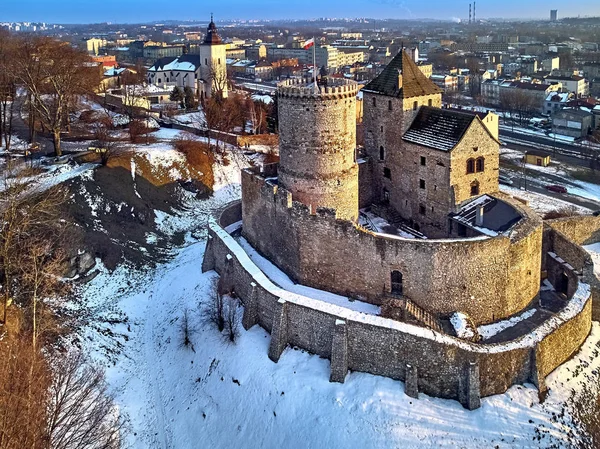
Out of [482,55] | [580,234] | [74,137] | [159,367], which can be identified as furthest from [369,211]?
[482,55]

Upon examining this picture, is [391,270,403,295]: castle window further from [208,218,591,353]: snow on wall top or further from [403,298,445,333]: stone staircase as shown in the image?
[208,218,591,353]: snow on wall top

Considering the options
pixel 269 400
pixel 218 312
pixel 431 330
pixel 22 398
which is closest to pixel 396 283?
pixel 431 330

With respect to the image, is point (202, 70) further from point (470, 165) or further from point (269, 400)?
point (269, 400)

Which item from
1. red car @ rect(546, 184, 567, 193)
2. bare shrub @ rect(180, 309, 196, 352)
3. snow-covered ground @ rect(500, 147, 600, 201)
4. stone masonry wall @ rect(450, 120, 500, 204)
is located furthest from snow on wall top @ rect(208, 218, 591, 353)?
snow-covered ground @ rect(500, 147, 600, 201)

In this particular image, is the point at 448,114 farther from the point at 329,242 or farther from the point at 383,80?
the point at 329,242

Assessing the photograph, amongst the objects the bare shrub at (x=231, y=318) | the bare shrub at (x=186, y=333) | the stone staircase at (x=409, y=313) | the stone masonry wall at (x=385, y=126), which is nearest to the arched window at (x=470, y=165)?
the stone masonry wall at (x=385, y=126)

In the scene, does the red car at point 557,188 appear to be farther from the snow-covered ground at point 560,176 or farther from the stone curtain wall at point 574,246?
the stone curtain wall at point 574,246
